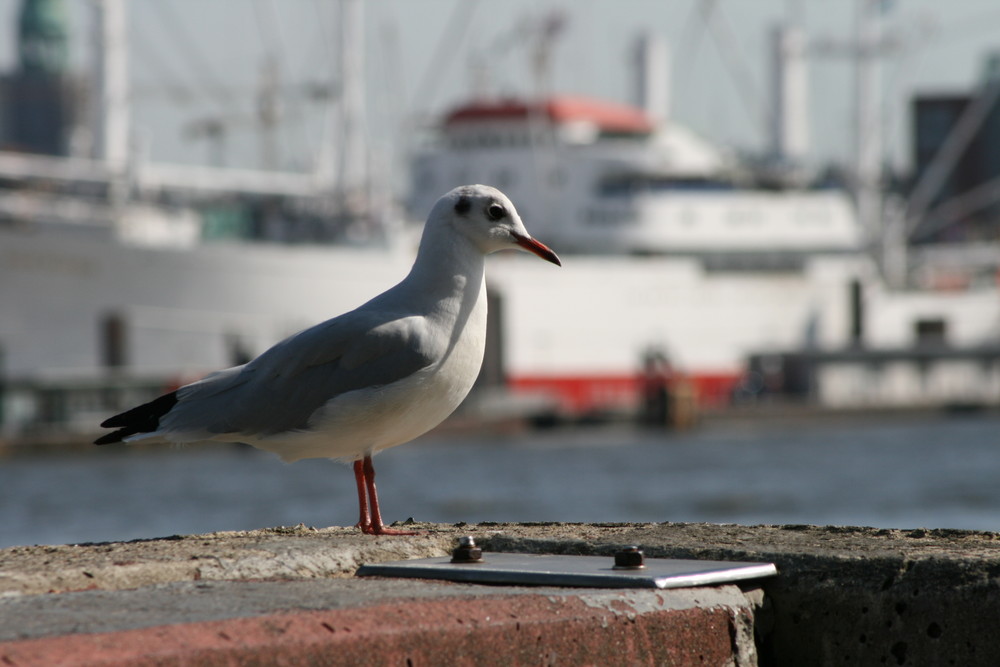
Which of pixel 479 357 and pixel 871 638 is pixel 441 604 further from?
pixel 479 357

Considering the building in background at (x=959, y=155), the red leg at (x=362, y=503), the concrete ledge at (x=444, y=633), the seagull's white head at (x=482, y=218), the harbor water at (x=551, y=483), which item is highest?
the building in background at (x=959, y=155)

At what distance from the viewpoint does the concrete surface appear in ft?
7.68

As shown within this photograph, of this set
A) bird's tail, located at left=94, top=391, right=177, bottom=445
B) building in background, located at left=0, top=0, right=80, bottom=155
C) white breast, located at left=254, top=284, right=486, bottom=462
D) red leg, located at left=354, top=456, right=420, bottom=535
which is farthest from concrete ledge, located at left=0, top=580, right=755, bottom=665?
building in background, located at left=0, top=0, right=80, bottom=155

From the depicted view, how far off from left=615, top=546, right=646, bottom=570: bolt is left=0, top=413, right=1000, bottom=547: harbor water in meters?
10.1

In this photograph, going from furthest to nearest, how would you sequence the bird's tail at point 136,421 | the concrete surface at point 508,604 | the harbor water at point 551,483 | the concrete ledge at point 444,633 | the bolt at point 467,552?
the harbor water at point 551,483 → the bird's tail at point 136,421 → the bolt at point 467,552 → the concrete surface at point 508,604 → the concrete ledge at point 444,633

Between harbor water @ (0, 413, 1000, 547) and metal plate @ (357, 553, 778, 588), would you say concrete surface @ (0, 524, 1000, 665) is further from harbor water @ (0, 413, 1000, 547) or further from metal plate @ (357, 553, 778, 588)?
harbor water @ (0, 413, 1000, 547)

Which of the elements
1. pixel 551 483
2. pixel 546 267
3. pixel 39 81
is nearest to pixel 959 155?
pixel 546 267

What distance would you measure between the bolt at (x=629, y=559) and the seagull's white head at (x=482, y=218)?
1000 mm

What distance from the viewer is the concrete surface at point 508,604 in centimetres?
234

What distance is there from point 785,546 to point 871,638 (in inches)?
12.4

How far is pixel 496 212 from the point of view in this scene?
3783 mm

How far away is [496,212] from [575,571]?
3.72 ft

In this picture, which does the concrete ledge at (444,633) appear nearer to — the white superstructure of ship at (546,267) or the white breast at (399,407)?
the white breast at (399,407)

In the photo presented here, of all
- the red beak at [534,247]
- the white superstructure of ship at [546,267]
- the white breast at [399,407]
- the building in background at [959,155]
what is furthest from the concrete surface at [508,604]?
the building in background at [959,155]
